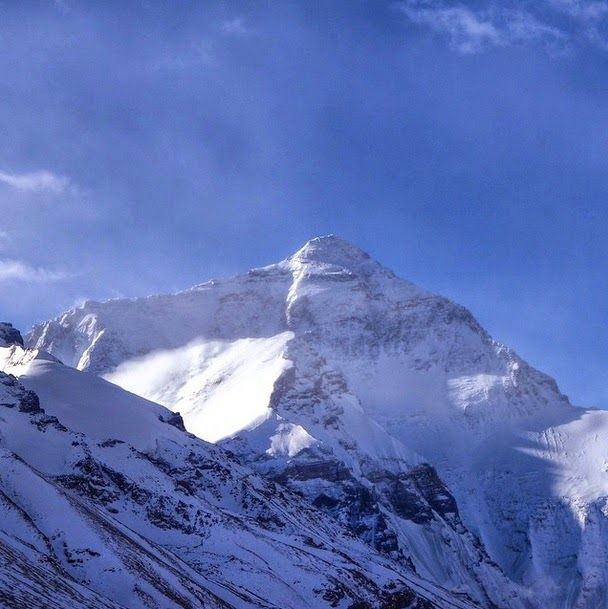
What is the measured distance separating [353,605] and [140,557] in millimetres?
37766

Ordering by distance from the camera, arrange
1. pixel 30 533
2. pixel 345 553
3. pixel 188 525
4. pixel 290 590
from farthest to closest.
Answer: pixel 345 553 → pixel 188 525 → pixel 290 590 → pixel 30 533

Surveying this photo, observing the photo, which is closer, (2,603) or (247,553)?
(2,603)

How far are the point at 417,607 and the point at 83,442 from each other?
5279 cm

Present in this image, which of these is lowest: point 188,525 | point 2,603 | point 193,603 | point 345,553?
point 2,603

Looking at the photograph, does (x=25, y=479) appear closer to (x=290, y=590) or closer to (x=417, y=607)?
(x=290, y=590)

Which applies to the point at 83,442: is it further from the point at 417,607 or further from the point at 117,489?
the point at 417,607

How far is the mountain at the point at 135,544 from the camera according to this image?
373 feet

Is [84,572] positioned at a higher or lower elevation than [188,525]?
lower

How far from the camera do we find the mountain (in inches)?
4481

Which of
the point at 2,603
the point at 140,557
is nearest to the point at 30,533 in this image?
the point at 140,557

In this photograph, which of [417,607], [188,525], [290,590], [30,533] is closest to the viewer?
[30,533]

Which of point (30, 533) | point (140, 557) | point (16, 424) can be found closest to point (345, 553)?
point (16, 424)

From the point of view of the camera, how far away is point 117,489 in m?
160

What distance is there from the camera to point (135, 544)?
433ft
